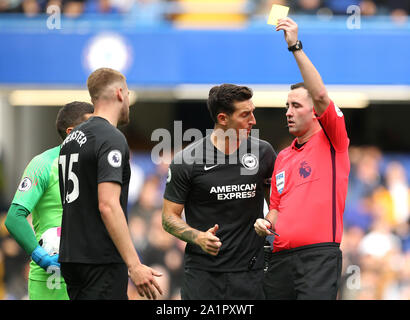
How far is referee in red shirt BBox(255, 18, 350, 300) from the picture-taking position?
14.3ft

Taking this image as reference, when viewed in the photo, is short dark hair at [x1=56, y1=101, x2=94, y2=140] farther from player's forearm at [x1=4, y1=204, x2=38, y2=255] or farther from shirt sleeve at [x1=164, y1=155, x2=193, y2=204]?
shirt sleeve at [x1=164, y1=155, x2=193, y2=204]

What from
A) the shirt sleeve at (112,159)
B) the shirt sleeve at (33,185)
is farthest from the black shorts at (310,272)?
the shirt sleeve at (33,185)

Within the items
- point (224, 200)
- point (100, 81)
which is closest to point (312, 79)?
point (224, 200)

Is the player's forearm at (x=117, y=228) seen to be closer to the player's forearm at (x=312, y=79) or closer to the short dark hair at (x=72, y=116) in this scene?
the short dark hair at (x=72, y=116)

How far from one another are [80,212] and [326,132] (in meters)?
1.62

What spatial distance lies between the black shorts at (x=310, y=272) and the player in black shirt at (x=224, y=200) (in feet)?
0.82

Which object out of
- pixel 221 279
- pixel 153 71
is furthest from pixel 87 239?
pixel 153 71

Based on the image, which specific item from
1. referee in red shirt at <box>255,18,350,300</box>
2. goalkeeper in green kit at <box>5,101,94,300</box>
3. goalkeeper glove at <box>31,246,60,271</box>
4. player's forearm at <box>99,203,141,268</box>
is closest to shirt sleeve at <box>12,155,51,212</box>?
goalkeeper in green kit at <box>5,101,94,300</box>

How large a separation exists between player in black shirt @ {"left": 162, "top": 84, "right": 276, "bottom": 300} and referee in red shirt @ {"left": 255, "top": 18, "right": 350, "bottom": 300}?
0.61 ft

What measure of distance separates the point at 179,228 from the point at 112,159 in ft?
3.12

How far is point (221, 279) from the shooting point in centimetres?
473

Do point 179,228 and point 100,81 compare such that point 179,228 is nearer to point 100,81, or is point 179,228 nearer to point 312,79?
point 100,81

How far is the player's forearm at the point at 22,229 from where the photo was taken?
15.3 ft

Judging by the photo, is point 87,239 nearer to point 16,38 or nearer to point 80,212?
point 80,212
